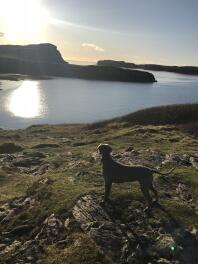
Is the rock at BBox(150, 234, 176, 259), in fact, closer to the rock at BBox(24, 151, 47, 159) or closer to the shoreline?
the rock at BBox(24, 151, 47, 159)

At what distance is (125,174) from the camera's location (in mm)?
16859

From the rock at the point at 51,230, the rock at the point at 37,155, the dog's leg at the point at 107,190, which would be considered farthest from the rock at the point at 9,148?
the dog's leg at the point at 107,190

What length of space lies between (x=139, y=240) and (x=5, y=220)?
6.24 meters

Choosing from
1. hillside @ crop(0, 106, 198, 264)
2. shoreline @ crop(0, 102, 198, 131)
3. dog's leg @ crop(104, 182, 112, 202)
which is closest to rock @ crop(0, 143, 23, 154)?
hillside @ crop(0, 106, 198, 264)

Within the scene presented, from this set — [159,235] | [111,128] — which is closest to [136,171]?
[159,235]

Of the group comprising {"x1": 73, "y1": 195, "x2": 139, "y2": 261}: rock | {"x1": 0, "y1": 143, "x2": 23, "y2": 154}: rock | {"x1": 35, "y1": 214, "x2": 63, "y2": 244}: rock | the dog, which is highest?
the dog

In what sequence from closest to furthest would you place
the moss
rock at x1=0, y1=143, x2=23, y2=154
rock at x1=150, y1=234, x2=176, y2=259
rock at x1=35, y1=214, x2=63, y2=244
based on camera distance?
the moss → rock at x1=150, y1=234, x2=176, y2=259 → rock at x1=35, y1=214, x2=63, y2=244 → rock at x1=0, y1=143, x2=23, y2=154

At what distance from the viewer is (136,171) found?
16688 mm

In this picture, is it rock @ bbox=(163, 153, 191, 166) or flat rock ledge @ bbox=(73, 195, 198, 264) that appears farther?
rock @ bbox=(163, 153, 191, 166)

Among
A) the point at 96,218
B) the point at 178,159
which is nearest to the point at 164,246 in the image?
the point at 96,218

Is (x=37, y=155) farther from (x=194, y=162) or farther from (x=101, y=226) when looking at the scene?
(x=101, y=226)

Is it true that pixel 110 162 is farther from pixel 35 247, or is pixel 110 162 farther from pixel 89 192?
pixel 35 247

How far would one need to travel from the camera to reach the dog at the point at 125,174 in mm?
16656

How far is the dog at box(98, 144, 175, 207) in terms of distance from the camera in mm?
16656
